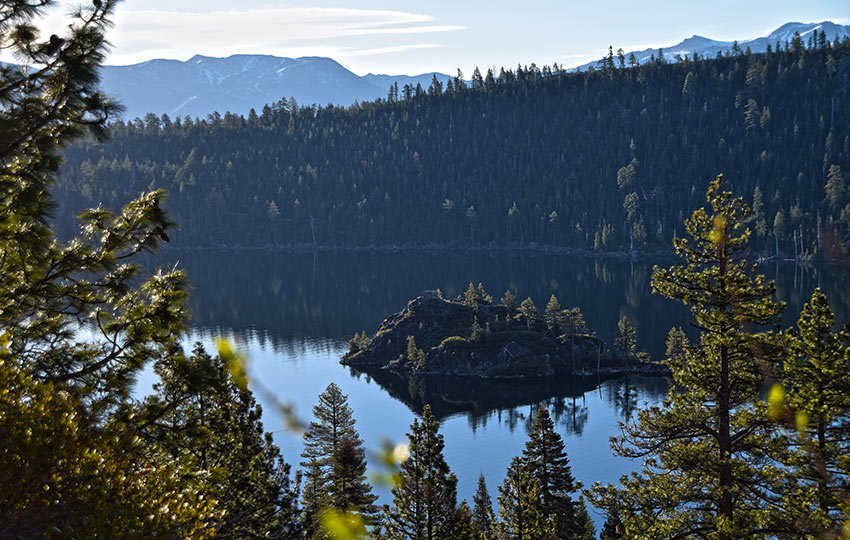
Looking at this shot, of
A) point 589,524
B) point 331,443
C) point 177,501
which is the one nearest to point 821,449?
point 177,501

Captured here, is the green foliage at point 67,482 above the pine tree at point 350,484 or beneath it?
above

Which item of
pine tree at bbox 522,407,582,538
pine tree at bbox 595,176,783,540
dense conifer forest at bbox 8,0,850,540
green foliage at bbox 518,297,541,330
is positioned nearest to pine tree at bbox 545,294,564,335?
green foliage at bbox 518,297,541,330

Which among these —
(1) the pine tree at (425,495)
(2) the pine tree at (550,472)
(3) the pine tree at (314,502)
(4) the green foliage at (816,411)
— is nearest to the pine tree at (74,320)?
(4) the green foliage at (816,411)

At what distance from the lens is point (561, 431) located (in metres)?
80.6

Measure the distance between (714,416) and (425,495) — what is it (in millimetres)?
17296

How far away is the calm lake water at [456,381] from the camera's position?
77.6m

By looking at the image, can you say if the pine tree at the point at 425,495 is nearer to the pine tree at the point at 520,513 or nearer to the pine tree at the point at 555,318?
the pine tree at the point at 520,513

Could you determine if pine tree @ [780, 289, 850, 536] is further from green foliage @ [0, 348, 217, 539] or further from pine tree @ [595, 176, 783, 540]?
green foliage @ [0, 348, 217, 539]

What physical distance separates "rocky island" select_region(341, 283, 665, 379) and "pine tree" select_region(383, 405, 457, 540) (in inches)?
2701

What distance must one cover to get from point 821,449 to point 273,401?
19.0 m

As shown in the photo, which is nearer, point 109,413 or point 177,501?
point 177,501

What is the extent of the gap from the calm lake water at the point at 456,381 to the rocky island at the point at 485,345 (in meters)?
3.76

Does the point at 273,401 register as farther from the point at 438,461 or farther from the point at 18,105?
the point at 438,461

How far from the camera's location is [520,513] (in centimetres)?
3519
